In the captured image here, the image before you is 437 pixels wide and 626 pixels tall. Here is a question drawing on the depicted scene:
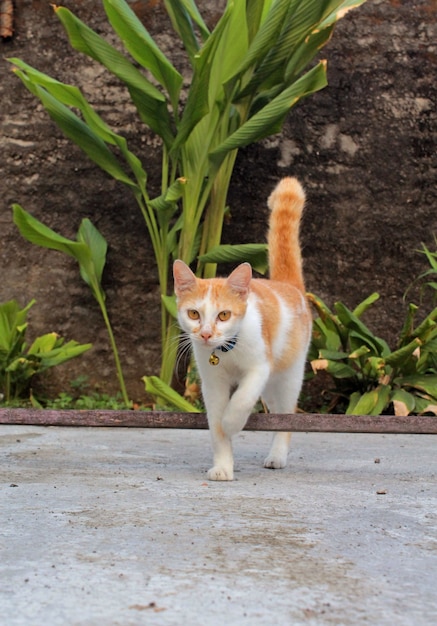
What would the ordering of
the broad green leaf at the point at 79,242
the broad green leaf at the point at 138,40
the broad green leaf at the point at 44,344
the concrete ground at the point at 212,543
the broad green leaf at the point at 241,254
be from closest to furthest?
1. the concrete ground at the point at 212,543
2. the broad green leaf at the point at 138,40
3. the broad green leaf at the point at 241,254
4. the broad green leaf at the point at 79,242
5. the broad green leaf at the point at 44,344

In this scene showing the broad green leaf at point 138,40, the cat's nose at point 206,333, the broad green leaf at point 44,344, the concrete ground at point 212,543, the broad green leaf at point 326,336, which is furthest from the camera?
the broad green leaf at point 44,344

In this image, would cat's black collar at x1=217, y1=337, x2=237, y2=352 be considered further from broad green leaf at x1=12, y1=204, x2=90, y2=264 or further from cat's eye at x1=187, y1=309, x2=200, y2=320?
broad green leaf at x1=12, y1=204, x2=90, y2=264

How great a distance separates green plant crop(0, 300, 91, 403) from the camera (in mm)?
4176

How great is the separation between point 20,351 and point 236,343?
2.31 meters

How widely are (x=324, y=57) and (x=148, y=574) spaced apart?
3.93 m

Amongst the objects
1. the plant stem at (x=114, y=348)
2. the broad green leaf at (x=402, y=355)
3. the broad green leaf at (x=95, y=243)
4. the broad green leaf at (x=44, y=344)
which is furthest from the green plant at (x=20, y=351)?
the broad green leaf at (x=402, y=355)

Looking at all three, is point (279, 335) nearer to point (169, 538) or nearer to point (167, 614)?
point (169, 538)

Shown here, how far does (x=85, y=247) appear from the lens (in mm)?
4113

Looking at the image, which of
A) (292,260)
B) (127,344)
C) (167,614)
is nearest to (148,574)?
(167,614)

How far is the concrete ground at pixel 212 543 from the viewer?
1072mm

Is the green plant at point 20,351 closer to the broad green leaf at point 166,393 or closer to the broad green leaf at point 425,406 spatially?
the broad green leaf at point 166,393

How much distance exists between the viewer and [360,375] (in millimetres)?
4098

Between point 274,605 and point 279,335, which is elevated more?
point 279,335

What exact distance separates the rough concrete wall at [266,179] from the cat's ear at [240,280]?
2345 mm
